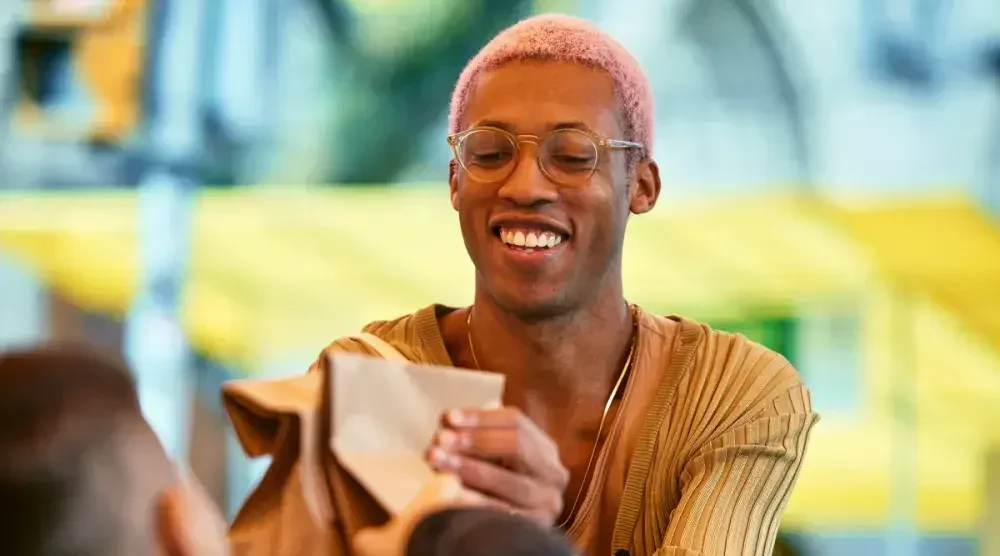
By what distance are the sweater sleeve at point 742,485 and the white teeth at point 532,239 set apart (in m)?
0.29

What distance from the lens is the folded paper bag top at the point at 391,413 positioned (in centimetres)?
92

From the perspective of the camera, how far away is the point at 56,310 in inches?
137

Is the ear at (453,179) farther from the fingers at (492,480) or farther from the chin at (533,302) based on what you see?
the fingers at (492,480)

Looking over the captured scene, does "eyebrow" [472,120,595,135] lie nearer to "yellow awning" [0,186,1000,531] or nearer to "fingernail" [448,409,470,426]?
"fingernail" [448,409,470,426]

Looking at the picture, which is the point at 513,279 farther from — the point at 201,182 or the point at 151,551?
the point at 201,182

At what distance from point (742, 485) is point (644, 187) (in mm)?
412

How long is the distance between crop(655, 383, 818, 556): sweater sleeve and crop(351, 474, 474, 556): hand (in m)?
0.42

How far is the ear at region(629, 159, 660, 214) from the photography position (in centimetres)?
152

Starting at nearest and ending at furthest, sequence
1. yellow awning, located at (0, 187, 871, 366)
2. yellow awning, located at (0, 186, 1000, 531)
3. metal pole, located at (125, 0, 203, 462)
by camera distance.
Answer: yellow awning, located at (0, 186, 1000, 531)
yellow awning, located at (0, 187, 871, 366)
metal pole, located at (125, 0, 203, 462)

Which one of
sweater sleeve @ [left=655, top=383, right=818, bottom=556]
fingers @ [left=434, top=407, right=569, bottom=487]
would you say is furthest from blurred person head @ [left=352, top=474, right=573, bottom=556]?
sweater sleeve @ [left=655, top=383, right=818, bottom=556]

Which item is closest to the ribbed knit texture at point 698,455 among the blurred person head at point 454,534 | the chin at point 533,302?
the chin at point 533,302

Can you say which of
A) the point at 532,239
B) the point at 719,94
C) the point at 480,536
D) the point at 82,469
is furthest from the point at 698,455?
the point at 719,94

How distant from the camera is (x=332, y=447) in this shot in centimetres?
92

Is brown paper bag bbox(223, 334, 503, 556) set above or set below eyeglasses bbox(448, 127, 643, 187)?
below
